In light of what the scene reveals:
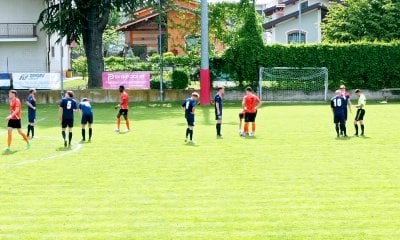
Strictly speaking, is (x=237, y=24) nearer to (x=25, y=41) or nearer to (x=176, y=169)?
(x=25, y=41)

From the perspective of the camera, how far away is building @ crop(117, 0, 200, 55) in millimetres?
52688

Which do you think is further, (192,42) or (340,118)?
(192,42)

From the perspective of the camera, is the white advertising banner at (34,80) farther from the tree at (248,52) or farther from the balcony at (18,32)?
the tree at (248,52)

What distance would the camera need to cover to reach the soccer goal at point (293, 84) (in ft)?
154

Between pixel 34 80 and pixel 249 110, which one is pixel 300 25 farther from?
pixel 249 110

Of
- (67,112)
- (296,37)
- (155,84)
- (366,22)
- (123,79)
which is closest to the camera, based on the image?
(67,112)

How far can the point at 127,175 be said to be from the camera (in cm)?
1803

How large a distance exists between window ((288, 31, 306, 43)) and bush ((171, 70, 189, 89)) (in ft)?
89.4

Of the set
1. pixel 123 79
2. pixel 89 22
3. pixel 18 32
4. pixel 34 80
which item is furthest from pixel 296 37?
pixel 34 80

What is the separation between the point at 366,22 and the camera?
183 feet

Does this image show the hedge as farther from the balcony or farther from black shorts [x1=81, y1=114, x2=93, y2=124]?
black shorts [x1=81, y1=114, x2=93, y2=124]

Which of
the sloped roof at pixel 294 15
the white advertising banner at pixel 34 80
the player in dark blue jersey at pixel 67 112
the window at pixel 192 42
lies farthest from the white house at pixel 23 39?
the player in dark blue jersey at pixel 67 112

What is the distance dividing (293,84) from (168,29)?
13.8 meters

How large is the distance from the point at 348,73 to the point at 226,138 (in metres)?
23.6
